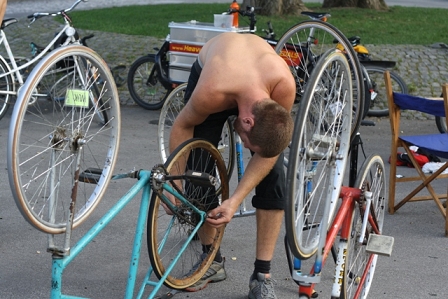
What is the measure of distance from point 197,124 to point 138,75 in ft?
18.8

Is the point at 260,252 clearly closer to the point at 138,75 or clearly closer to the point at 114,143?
the point at 114,143

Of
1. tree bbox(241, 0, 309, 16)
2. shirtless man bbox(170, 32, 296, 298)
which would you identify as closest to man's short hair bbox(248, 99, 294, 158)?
shirtless man bbox(170, 32, 296, 298)

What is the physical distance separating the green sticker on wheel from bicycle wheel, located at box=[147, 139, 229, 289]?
0.49 m

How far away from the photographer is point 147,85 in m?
9.44

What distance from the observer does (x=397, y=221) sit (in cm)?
559

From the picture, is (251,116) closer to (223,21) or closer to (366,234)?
(366,234)

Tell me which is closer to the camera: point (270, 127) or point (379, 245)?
point (270, 127)

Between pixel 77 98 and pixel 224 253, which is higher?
pixel 77 98

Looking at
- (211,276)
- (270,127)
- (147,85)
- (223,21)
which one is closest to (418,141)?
(211,276)

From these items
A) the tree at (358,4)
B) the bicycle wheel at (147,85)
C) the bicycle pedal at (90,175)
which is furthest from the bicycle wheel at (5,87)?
the tree at (358,4)

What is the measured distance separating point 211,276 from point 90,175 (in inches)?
46.3

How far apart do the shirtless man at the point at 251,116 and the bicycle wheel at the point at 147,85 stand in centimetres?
507

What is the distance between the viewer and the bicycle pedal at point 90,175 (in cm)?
358

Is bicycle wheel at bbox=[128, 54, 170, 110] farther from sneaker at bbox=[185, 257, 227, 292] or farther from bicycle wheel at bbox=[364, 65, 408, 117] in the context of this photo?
sneaker at bbox=[185, 257, 227, 292]
